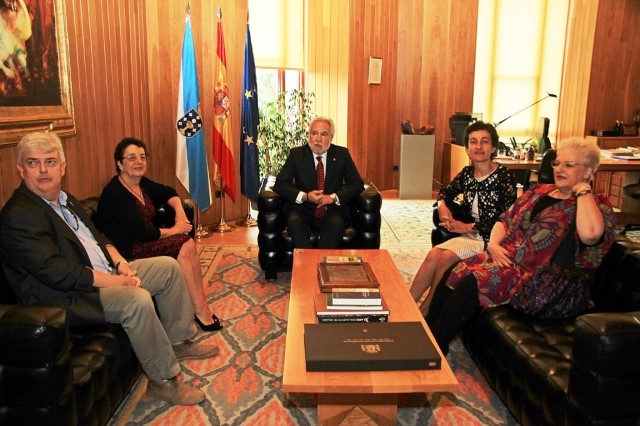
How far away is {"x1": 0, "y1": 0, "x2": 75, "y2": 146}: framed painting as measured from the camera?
2.67 m

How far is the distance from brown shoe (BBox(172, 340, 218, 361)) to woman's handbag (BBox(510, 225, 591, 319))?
1.56 meters

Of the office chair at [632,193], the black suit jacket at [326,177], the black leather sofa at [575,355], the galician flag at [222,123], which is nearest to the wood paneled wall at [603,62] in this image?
the office chair at [632,193]

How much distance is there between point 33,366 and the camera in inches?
64.9

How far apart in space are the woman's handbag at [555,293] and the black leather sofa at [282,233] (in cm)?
155

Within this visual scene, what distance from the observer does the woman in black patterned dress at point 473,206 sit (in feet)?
10.3

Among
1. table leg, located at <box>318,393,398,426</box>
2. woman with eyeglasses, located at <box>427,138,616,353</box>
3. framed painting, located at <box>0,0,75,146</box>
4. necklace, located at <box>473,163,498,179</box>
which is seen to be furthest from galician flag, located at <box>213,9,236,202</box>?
table leg, located at <box>318,393,398,426</box>

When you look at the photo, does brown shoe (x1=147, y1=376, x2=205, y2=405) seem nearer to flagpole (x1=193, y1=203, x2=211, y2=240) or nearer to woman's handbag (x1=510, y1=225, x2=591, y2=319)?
woman's handbag (x1=510, y1=225, x2=591, y2=319)

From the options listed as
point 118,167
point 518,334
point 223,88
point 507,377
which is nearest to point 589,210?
point 518,334

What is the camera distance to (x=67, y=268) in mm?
2111

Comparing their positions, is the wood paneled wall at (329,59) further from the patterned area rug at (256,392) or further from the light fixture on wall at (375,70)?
the patterned area rug at (256,392)

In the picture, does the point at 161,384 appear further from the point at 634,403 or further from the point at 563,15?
the point at 563,15

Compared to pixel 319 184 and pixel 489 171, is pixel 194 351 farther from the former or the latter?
pixel 489 171

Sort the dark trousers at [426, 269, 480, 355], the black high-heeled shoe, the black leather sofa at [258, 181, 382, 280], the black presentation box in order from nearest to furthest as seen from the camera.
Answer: the black presentation box, the dark trousers at [426, 269, 480, 355], the black high-heeled shoe, the black leather sofa at [258, 181, 382, 280]

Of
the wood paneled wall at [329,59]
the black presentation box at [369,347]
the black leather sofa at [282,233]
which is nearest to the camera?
the black presentation box at [369,347]
